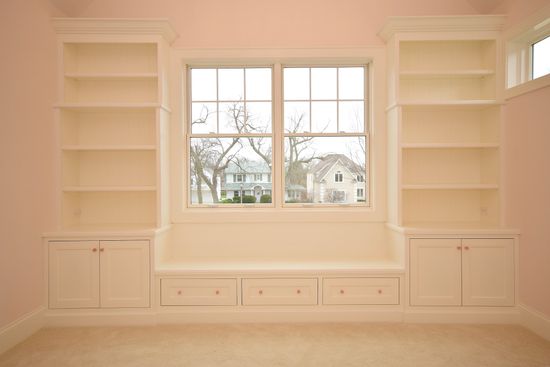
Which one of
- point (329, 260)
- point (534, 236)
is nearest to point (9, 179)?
point (329, 260)

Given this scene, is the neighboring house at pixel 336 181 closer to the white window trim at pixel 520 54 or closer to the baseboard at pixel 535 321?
the white window trim at pixel 520 54

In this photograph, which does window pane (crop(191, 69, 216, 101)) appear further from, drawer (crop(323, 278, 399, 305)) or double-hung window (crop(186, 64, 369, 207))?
drawer (crop(323, 278, 399, 305))

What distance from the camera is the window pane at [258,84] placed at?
3.81 m

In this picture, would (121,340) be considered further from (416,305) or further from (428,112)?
(428,112)

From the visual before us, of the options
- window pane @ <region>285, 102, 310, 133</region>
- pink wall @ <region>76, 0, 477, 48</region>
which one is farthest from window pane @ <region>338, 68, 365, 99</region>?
window pane @ <region>285, 102, 310, 133</region>

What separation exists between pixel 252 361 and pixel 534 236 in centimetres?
249

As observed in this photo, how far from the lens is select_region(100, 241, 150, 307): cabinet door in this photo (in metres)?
3.20

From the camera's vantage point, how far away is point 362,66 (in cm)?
380

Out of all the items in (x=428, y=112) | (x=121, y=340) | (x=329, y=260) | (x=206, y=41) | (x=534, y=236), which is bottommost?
(x=121, y=340)

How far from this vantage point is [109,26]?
10.9 feet

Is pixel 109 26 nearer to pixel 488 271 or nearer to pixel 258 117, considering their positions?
pixel 258 117

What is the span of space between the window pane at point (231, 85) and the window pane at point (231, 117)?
73 mm

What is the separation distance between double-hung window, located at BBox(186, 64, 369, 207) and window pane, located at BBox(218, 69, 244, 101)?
0.01m

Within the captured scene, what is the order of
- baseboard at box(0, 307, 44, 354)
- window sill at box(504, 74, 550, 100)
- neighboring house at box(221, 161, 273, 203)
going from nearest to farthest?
1. baseboard at box(0, 307, 44, 354)
2. window sill at box(504, 74, 550, 100)
3. neighboring house at box(221, 161, 273, 203)
